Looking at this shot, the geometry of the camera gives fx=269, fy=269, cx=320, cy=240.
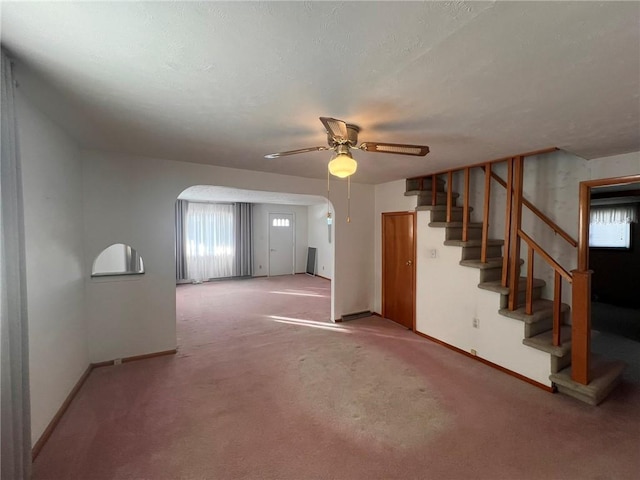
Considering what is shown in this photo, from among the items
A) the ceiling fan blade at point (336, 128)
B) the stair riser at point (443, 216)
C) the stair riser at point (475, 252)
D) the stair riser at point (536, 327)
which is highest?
the ceiling fan blade at point (336, 128)

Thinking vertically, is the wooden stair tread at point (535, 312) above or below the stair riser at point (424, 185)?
below

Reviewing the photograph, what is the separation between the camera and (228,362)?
307cm

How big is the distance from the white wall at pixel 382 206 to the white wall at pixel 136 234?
216cm

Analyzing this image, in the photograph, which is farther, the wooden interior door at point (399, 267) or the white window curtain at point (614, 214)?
the white window curtain at point (614, 214)

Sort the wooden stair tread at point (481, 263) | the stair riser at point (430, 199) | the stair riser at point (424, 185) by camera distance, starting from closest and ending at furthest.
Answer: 1. the wooden stair tread at point (481, 263)
2. the stair riser at point (430, 199)
3. the stair riser at point (424, 185)

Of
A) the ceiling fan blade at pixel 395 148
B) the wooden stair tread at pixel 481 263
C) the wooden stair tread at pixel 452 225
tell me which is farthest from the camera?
the wooden stair tread at pixel 452 225

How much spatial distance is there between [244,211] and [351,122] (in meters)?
6.44

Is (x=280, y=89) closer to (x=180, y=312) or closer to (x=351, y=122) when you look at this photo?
(x=351, y=122)

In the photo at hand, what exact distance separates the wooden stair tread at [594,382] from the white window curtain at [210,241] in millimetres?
7244

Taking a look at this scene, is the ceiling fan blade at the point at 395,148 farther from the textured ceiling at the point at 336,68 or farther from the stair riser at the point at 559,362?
the stair riser at the point at 559,362

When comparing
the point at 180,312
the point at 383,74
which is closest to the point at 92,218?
the point at 180,312

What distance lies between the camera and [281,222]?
8.62m

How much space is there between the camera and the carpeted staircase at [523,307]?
8.09ft

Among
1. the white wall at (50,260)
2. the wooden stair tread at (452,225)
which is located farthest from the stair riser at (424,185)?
the white wall at (50,260)
